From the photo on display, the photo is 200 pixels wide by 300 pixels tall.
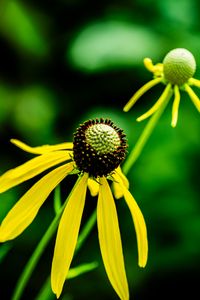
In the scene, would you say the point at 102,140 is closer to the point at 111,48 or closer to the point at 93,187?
the point at 93,187

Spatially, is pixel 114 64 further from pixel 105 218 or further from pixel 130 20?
pixel 105 218

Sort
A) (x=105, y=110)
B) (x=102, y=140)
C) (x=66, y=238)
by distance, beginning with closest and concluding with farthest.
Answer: (x=66, y=238) < (x=102, y=140) < (x=105, y=110)

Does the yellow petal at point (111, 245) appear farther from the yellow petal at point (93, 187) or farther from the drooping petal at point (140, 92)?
the drooping petal at point (140, 92)

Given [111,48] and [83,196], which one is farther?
[111,48]

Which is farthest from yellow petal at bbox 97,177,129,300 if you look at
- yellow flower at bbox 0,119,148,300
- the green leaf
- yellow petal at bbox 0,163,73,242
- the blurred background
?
the green leaf

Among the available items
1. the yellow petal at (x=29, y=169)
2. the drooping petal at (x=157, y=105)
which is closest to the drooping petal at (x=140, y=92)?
the drooping petal at (x=157, y=105)

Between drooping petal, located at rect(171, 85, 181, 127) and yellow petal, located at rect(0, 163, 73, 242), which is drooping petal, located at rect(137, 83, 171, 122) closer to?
drooping petal, located at rect(171, 85, 181, 127)

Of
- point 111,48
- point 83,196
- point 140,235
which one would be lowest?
point 140,235

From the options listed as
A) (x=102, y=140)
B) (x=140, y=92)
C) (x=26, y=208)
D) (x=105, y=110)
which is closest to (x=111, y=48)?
(x=105, y=110)
